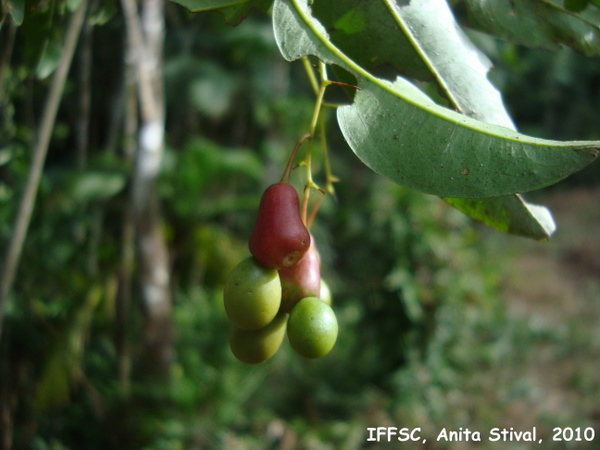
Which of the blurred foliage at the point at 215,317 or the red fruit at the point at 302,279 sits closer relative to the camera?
the red fruit at the point at 302,279

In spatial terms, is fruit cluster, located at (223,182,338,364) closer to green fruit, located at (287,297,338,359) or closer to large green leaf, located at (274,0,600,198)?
green fruit, located at (287,297,338,359)

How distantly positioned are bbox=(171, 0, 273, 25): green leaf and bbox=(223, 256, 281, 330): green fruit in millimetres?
212

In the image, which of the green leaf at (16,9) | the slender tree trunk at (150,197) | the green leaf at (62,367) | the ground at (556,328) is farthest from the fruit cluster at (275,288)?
the ground at (556,328)

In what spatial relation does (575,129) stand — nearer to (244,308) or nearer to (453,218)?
(453,218)

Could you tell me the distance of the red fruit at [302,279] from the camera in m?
0.49

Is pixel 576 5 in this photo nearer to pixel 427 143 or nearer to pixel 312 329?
pixel 427 143

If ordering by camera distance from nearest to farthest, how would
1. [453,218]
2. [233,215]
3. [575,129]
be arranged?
[453,218], [233,215], [575,129]

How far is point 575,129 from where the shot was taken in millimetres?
8117

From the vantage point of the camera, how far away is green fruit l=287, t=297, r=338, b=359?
0.45 metres

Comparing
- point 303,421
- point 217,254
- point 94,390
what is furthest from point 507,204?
point 217,254

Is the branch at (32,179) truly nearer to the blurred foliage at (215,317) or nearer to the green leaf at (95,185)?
the blurred foliage at (215,317)

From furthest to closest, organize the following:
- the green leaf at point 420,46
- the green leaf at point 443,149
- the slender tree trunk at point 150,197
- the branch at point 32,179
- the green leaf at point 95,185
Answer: the green leaf at point 95,185
the slender tree trunk at point 150,197
the branch at point 32,179
the green leaf at point 420,46
the green leaf at point 443,149

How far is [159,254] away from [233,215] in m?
2.28

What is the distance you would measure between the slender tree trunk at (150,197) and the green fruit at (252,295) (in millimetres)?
1528
